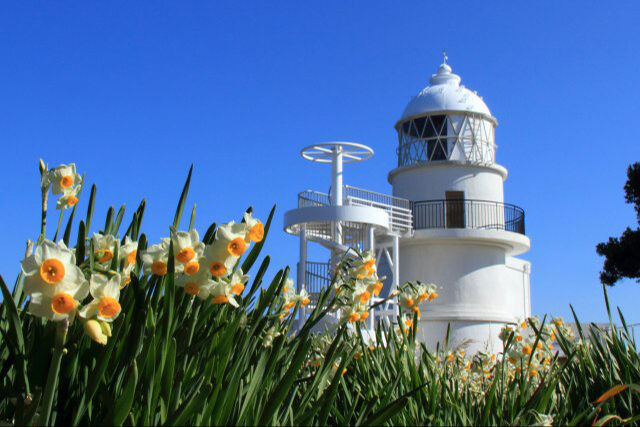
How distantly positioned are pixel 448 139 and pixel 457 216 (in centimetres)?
274

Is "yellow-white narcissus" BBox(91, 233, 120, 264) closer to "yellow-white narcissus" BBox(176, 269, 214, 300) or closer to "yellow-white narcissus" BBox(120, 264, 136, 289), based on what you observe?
"yellow-white narcissus" BBox(120, 264, 136, 289)

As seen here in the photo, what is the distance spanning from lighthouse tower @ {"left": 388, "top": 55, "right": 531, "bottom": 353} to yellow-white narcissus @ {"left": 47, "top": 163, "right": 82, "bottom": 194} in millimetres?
19531

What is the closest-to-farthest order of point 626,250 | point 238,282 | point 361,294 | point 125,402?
point 125,402, point 238,282, point 361,294, point 626,250

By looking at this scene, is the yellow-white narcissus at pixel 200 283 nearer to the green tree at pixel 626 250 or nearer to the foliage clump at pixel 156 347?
the foliage clump at pixel 156 347

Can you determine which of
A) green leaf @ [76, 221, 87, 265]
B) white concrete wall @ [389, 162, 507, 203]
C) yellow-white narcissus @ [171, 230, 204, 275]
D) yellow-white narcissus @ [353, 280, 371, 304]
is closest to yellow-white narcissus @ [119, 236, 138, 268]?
green leaf @ [76, 221, 87, 265]

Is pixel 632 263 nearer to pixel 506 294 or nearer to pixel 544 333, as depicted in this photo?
pixel 506 294

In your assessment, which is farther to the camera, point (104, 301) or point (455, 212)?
point (455, 212)

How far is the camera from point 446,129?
23516 millimetres

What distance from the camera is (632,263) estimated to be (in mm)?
20281

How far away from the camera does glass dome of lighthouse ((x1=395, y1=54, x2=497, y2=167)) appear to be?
23391mm

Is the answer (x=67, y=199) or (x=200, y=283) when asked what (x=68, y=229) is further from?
(x=200, y=283)

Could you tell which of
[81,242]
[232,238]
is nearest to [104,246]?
[81,242]

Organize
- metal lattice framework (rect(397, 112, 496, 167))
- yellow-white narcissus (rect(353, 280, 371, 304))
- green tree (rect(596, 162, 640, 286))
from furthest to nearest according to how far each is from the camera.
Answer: metal lattice framework (rect(397, 112, 496, 167))
green tree (rect(596, 162, 640, 286))
yellow-white narcissus (rect(353, 280, 371, 304))

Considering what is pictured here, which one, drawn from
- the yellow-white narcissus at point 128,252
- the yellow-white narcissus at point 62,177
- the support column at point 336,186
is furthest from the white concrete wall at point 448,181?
the yellow-white narcissus at point 128,252
